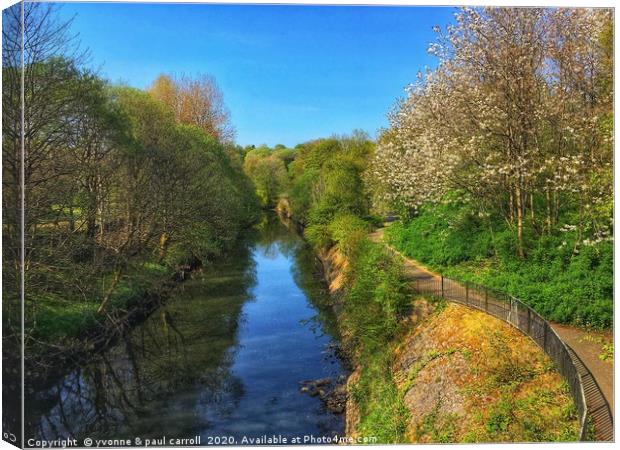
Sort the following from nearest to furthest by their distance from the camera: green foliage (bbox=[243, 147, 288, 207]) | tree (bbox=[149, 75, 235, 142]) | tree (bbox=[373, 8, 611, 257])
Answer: tree (bbox=[373, 8, 611, 257]) → tree (bbox=[149, 75, 235, 142]) → green foliage (bbox=[243, 147, 288, 207])

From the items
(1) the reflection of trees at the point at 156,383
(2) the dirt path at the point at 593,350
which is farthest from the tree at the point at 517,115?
(1) the reflection of trees at the point at 156,383

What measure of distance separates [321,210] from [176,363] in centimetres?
1057

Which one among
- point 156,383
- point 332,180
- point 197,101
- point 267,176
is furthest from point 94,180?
point 267,176

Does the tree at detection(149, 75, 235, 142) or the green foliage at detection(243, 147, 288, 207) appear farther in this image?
the green foliage at detection(243, 147, 288, 207)

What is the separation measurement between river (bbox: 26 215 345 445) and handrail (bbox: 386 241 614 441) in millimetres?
4283

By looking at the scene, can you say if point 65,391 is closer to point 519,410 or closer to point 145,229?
point 145,229

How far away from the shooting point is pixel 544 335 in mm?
11516

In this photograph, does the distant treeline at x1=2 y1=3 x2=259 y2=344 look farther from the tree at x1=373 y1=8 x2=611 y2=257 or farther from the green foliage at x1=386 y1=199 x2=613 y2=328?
the green foliage at x1=386 y1=199 x2=613 y2=328

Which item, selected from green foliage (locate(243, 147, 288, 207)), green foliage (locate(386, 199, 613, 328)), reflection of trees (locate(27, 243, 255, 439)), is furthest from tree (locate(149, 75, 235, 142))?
green foliage (locate(386, 199, 613, 328))

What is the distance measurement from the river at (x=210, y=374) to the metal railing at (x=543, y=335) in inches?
166

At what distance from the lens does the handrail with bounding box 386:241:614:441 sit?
893cm

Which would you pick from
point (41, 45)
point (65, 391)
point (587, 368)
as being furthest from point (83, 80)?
point (587, 368)

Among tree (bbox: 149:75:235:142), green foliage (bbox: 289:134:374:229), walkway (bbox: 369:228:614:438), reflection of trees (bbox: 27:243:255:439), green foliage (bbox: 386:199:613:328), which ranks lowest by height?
reflection of trees (bbox: 27:243:255:439)

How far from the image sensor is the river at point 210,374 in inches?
524
